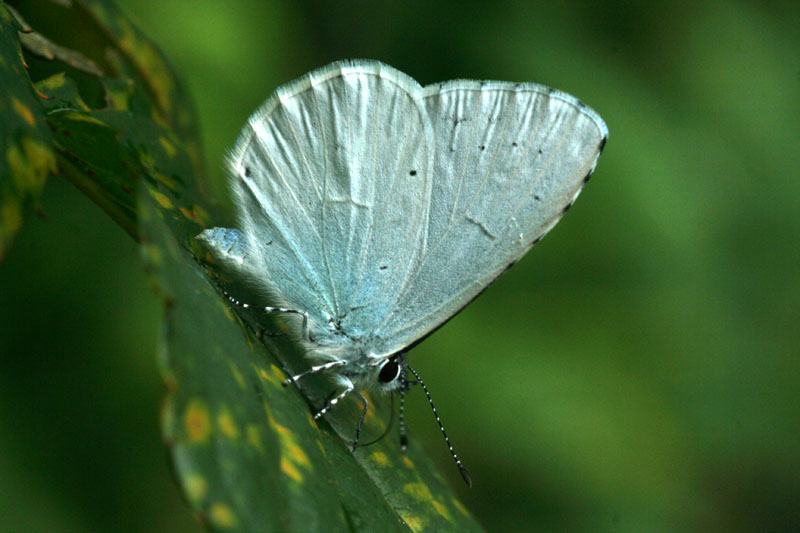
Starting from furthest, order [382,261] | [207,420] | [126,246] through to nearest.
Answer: [126,246] → [382,261] → [207,420]

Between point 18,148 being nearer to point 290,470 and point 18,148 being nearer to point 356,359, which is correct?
point 290,470

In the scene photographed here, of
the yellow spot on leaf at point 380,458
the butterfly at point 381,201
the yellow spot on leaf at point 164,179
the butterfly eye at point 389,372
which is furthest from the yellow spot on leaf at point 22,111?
the butterfly eye at point 389,372

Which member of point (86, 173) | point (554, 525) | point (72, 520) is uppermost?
point (86, 173)

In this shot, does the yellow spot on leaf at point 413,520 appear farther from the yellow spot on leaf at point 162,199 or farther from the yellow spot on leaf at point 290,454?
the yellow spot on leaf at point 162,199

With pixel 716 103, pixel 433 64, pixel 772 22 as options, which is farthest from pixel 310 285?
pixel 772 22

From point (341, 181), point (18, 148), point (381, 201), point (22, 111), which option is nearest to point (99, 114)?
point (22, 111)

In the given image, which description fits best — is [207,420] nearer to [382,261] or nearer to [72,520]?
[382,261]
